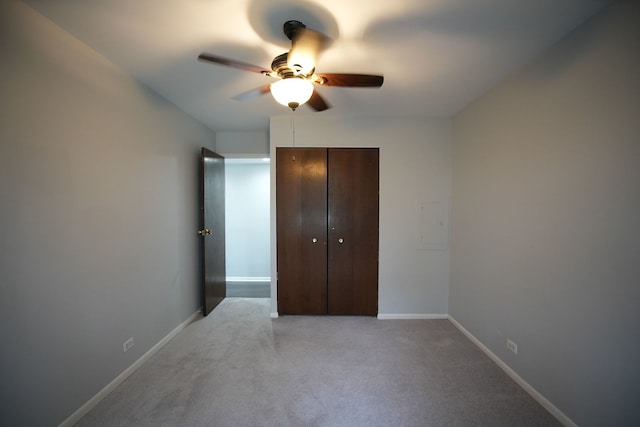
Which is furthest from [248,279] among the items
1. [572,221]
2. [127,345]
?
[572,221]

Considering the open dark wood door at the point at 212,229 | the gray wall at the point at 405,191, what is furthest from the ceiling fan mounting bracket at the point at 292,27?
the open dark wood door at the point at 212,229

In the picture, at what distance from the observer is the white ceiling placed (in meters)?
1.38

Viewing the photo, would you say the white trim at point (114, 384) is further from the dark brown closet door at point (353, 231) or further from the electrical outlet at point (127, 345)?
the dark brown closet door at point (353, 231)

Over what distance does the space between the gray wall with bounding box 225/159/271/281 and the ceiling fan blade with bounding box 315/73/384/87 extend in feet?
11.5

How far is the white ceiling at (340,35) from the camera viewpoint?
1.38 metres

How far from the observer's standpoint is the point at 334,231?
3162 mm

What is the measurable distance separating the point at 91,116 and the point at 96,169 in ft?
1.18

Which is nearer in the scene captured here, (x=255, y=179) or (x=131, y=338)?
(x=131, y=338)

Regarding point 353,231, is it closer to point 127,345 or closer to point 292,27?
point 292,27

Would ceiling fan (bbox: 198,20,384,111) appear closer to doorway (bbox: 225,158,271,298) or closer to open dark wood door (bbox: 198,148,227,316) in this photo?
open dark wood door (bbox: 198,148,227,316)

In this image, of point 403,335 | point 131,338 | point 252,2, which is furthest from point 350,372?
point 252,2

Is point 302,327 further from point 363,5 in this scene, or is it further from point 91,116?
point 363,5

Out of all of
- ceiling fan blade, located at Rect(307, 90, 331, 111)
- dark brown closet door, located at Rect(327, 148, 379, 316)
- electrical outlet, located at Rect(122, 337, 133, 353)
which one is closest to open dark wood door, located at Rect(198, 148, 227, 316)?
electrical outlet, located at Rect(122, 337, 133, 353)

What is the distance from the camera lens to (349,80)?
165cm
